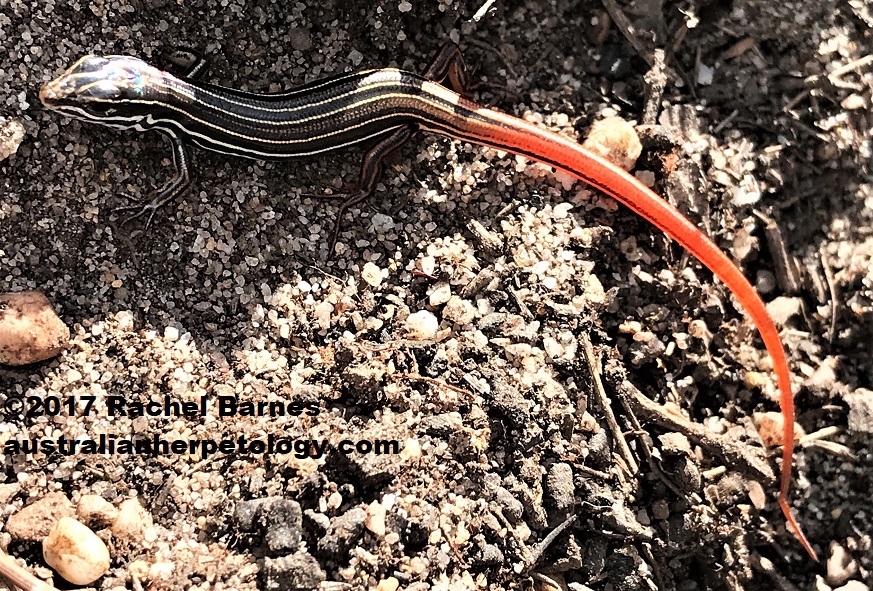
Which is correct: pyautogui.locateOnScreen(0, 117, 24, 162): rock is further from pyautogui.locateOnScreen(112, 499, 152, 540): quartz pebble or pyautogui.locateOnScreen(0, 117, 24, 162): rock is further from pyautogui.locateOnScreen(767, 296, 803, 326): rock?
pyautogui.locateOnScreen(767, 296, 803, 326): rock

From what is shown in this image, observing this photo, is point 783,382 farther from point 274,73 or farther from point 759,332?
point 274,73

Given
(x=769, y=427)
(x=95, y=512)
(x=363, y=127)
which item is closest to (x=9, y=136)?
(x=363, y=127)

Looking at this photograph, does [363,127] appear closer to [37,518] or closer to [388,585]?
[388,585]

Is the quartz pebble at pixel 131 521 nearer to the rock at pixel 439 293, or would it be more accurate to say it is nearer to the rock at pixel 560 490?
the rock at pixel 439 293

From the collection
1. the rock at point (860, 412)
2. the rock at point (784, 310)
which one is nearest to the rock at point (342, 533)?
the rock at point (784, 310)

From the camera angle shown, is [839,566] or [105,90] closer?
[105,90]
